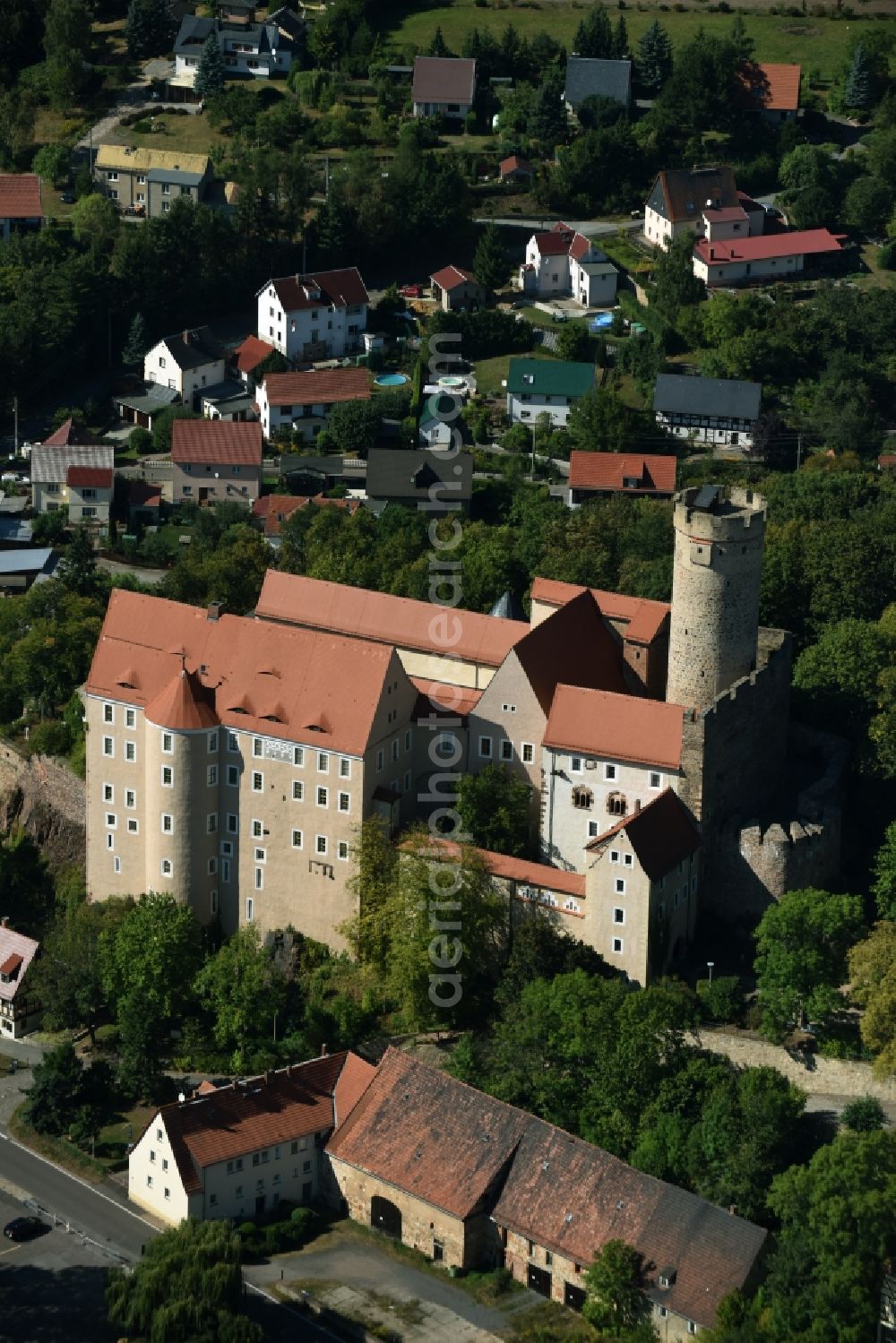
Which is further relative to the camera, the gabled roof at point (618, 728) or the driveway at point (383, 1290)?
the gabled roof at point (618, 728)

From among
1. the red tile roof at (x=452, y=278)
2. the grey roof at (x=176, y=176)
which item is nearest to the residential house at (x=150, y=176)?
the grey roof at (x=176, y=176)

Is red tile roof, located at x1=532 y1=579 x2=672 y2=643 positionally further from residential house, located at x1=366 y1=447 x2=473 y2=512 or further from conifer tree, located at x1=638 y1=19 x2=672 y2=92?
conifer tree, located at x1=638 y1=19 x2=672 y2=92

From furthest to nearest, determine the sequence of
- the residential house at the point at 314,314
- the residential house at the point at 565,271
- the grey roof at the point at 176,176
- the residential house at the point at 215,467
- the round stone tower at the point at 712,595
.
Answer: the grey roof at the point at 176,176, the residential house at the point at 565,271, the residential house at the point at 314,314, the residential house at the point at 215,467, the round stone tower at the point at 712,595

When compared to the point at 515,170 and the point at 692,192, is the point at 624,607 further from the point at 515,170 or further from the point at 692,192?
the point at 515,170

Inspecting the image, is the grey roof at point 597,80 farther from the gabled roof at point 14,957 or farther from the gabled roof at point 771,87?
the gabled roof at point 14,957

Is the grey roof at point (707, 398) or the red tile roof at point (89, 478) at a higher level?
the grey roof at point (707, 398)

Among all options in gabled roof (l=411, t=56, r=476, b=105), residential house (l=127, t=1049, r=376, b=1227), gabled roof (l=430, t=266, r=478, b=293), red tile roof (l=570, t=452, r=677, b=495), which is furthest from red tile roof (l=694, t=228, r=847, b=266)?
residential house (l=127, t=1049, r=376, b=1227)
